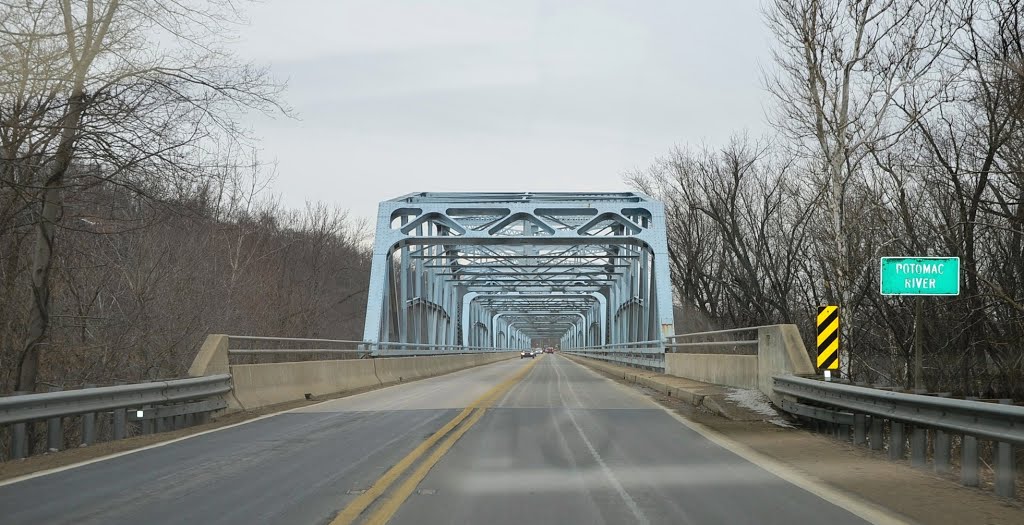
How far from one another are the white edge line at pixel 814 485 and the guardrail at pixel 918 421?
3.15 ft

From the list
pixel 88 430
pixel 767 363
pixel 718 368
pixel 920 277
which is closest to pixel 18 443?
pixel 88 430

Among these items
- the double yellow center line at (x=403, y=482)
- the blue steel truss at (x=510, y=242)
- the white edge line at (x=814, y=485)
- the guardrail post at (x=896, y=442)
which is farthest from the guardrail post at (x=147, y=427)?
the blue steel truss at (x=510, y=242)

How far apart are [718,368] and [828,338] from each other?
444 centimetres

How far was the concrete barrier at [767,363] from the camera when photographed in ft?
37.2

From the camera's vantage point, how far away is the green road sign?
10.8 metres

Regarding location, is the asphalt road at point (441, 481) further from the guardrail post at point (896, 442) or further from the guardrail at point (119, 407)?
the guardrail post at point (896, 442)

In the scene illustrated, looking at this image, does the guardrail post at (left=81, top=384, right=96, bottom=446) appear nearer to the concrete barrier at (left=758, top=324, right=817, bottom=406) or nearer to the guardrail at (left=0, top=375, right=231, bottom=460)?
the guardrail at (left=0, top=375, right=231, bottom=460)

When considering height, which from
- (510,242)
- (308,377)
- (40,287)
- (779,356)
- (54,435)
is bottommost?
(54,435)

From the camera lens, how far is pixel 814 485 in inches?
263

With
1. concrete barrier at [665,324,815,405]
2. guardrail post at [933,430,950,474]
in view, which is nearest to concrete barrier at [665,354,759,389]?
concrete barrier at [665,324,815,405]

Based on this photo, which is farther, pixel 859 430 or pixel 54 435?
pixel 859 430

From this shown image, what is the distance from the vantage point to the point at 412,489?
250 inches

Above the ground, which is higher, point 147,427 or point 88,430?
point 88,430

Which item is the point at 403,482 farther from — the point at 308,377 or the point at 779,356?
the point at 308,377
